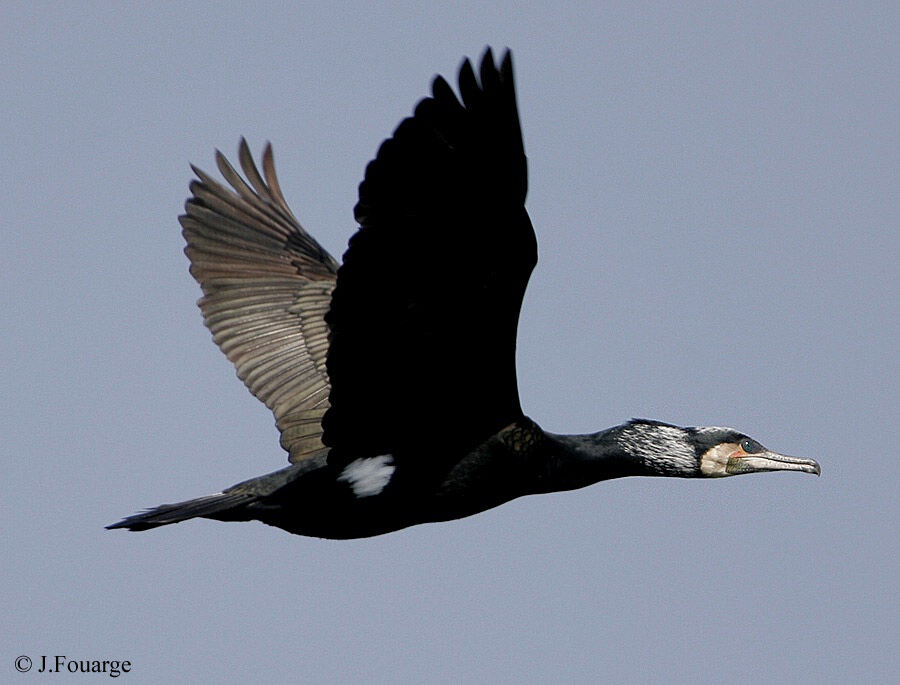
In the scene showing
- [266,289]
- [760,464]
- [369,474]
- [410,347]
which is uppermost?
[266,289]

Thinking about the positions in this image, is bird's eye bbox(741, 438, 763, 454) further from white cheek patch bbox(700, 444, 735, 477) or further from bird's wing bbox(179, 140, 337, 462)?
bird's wing bbox(179, 140, 337, 462)

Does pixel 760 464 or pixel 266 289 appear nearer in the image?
pixel 760 464

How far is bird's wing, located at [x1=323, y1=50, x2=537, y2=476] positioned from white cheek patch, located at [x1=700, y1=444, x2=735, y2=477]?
1.45m

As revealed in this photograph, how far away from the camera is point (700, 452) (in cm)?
842

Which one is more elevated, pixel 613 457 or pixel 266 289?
pixel 266 289

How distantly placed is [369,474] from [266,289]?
2.48m

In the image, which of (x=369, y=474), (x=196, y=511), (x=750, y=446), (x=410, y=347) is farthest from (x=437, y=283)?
(x=750, y=446)

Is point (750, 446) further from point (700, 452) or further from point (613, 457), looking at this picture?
point (613, 457)

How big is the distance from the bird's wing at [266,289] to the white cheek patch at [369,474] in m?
1.18

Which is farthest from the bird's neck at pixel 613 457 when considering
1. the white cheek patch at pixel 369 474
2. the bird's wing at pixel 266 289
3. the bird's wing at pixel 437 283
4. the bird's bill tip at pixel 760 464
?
the bird's wing at pixel 266 289

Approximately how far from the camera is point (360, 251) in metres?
6.48

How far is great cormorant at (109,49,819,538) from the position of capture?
6383mm

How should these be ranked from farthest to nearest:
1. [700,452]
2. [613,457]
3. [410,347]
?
[700,452] → [613,457] → [410,347]

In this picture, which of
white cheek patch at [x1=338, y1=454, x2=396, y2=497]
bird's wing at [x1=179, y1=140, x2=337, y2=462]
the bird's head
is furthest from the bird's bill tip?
bird's wing at [x1=179, y1=140, x2=337, y2=462]
